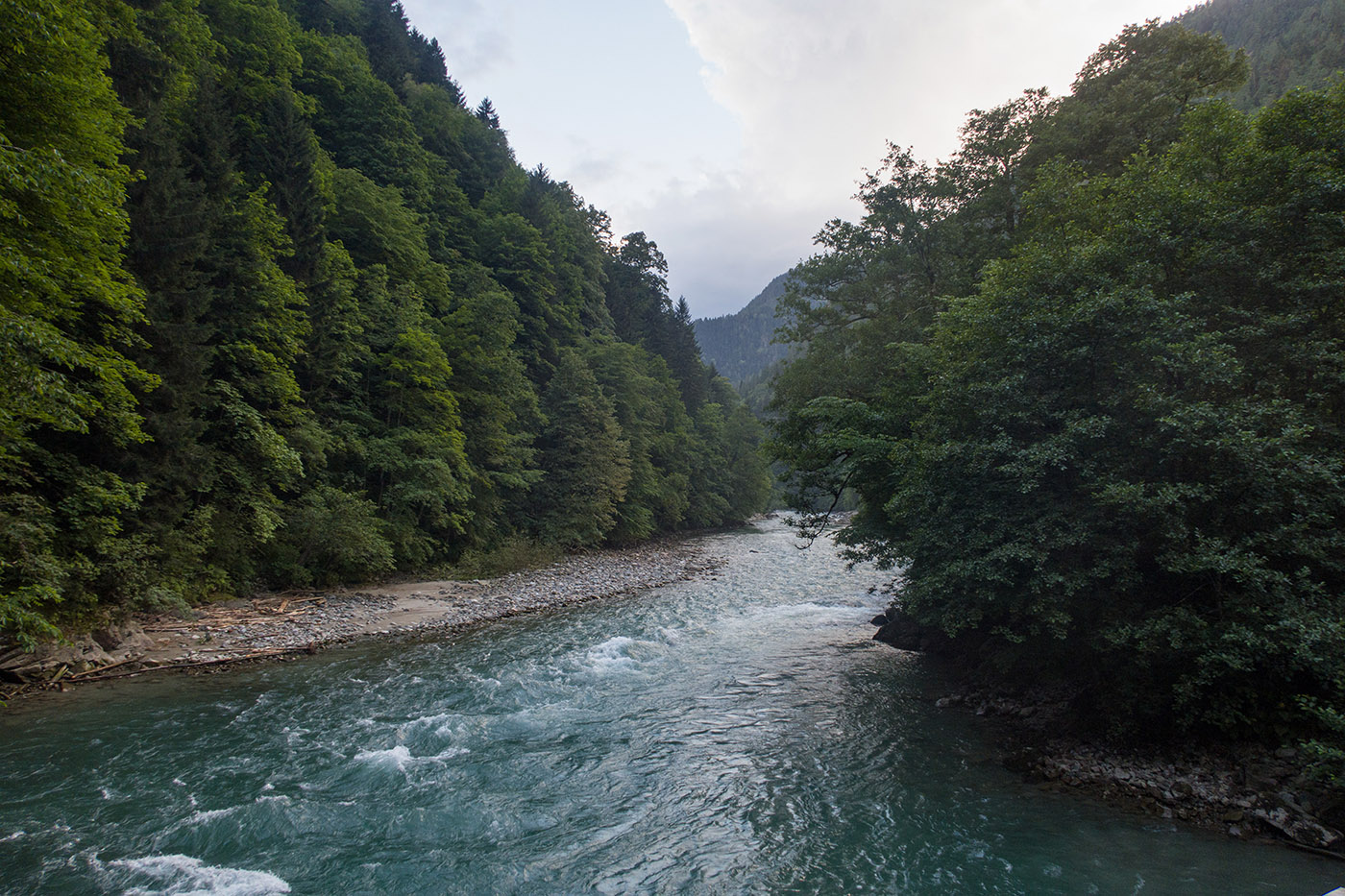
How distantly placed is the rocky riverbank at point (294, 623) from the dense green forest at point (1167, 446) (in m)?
13.4

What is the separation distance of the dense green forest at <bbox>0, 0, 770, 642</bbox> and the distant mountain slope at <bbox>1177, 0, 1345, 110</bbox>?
42385 millimetres

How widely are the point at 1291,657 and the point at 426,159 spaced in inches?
1724

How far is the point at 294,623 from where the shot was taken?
578 inches

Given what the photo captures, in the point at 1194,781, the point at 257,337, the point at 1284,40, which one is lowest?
the point at 1194,781

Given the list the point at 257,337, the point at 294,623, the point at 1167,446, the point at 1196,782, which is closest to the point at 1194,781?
the point at 1196,782

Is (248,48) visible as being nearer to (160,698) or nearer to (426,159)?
(426,159)

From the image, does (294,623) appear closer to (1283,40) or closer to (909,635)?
(909,635)

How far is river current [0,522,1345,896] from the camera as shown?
19.3 feet

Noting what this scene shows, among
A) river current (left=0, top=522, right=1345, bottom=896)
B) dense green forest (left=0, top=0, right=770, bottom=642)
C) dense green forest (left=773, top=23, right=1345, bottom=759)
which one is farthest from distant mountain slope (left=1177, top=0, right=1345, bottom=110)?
river current (left=0, top=522, right=1345, bottom=896)

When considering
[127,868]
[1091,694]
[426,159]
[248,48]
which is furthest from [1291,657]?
[426,159]

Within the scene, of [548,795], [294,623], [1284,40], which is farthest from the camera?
[1284,40]

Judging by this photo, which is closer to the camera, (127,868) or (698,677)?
(127,868)

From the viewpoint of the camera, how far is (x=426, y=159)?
122 feet

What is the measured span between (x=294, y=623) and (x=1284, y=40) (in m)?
99.6
